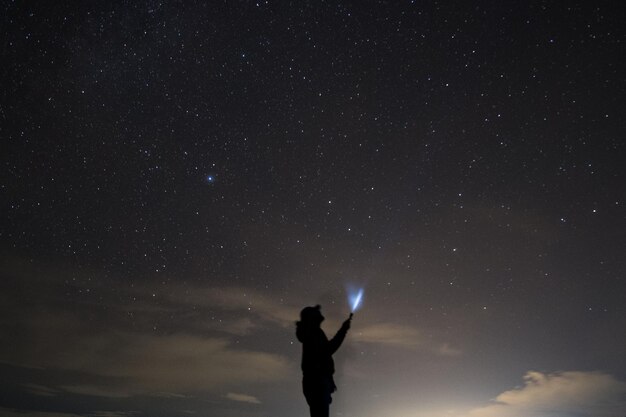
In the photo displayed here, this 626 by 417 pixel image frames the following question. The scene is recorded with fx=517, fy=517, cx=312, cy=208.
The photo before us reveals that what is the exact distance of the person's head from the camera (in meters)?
5.48

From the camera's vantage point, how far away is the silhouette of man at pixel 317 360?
5289mm

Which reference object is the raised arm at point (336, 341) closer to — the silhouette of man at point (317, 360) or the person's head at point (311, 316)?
the silhouette of man at point (317, 360)

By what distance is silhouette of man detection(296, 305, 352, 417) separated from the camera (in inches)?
208

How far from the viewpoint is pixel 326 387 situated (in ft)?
17.5

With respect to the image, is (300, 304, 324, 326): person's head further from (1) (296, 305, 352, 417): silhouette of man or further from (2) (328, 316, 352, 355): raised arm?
(2) (328, 316, 352, 355): raised arm

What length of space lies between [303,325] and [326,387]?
669 mm

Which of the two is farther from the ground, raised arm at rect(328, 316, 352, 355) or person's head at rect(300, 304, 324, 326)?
person's head at rect(300, 304, 324, 326)

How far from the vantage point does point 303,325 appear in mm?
5516

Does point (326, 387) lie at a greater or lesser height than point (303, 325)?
lesser

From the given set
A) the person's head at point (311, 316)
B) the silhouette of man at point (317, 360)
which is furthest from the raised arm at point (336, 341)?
the person's head at point (311, 316)

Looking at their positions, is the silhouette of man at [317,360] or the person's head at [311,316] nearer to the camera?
the silhouette of man at [317,360]

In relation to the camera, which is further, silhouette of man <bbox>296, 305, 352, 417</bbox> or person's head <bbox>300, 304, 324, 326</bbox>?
person's head <bbox>300, 304, 324, 326</bbox>

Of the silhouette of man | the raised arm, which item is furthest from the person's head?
the raised arm

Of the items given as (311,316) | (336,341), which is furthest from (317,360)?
(311,316)
